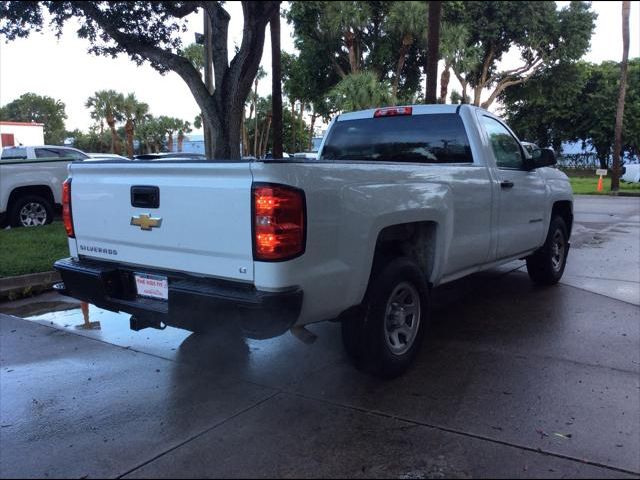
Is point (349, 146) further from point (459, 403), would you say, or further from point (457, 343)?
point (459, 403)

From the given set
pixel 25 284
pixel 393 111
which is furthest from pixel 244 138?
pixel 25 284

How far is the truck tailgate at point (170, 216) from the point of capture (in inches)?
124

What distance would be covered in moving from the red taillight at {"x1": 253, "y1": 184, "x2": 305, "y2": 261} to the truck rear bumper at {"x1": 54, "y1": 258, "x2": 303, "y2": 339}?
0.72 ft

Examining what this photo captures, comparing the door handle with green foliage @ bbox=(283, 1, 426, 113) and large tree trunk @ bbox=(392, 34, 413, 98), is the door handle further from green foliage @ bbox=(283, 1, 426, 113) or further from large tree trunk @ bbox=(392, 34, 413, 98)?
large tree trunk @ bbox=(392, 34, 413, 98)

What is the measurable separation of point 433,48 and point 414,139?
2.56 meters

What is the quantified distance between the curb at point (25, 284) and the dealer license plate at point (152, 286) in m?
3.52

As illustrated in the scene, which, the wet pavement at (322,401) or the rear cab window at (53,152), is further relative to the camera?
the rear cab window at (53,152)

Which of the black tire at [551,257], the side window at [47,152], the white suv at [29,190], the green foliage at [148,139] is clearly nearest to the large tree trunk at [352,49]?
the black tire at [551,257]

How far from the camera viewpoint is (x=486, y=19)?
89.8 inches

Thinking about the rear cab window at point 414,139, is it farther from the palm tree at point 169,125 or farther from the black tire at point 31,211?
the black tire at point 31,211

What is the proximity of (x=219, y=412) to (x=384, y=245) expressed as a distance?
1588mm

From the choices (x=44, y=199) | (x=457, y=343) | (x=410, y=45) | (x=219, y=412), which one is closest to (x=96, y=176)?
(x=219, y=412)

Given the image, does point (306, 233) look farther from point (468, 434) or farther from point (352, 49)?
point (468, 434)

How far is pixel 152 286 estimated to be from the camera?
11.8 ft
